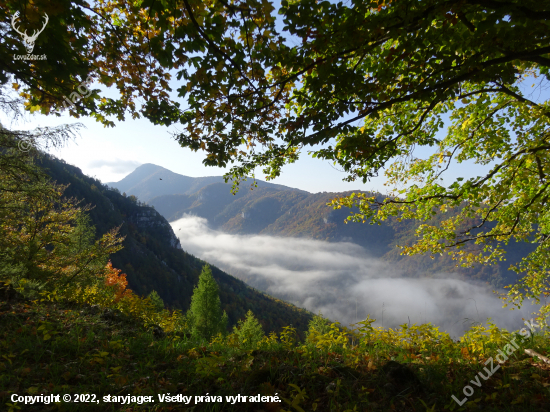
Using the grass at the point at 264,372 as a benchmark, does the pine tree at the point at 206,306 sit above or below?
below

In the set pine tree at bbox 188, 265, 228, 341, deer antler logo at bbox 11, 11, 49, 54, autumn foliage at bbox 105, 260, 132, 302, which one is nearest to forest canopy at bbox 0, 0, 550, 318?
deer antler logo at bbox 11, 11, 49, 54

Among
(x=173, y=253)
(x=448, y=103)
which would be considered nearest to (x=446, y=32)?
(x=448, y=103)

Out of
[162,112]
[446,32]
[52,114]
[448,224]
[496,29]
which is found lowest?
[448,224]

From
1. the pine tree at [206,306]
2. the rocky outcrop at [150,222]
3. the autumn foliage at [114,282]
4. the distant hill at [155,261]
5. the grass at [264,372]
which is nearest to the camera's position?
the grass at [264,372]

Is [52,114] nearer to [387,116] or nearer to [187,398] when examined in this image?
[187,398]

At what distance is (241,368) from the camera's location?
318cm

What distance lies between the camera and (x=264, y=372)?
306 cm

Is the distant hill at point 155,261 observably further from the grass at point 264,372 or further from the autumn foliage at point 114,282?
the grass at point 264,372

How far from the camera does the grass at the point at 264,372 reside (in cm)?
263

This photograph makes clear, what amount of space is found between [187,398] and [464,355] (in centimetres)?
409

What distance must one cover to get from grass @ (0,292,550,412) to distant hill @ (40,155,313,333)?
7253cm

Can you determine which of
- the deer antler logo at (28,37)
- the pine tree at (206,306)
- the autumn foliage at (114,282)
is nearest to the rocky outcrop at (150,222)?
the autumn foliage at (114,282)

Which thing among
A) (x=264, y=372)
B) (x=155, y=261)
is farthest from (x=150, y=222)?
(x=264, y=372)

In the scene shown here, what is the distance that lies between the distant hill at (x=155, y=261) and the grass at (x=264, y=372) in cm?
7253
